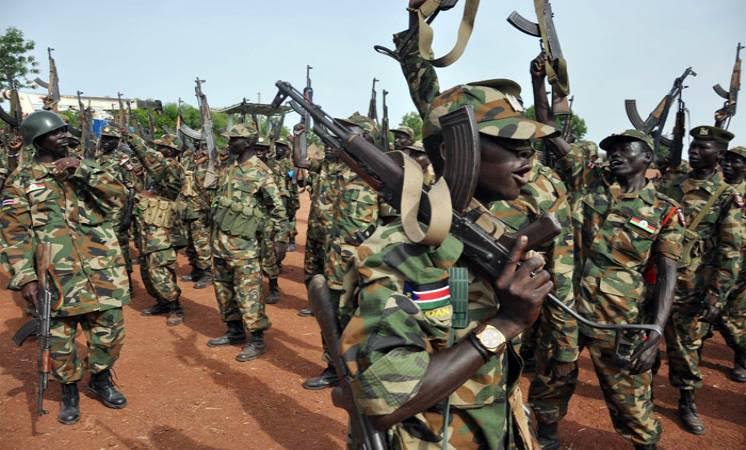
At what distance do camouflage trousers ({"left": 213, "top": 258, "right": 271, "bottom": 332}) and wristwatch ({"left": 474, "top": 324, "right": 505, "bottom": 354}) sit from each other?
4.72 m

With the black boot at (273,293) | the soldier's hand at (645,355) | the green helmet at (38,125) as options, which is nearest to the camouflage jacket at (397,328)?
the soldier's hand at (645,355)

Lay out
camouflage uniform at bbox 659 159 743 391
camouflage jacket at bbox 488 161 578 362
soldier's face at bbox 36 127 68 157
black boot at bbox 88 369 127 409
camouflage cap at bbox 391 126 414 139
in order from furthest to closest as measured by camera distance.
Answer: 1. camouflage cap at bbox 391 126 414 139
2. camouflage uniform at bbox 659 159 743 391
3. black boot at bbox 88 369 127 409
4. soldier's face at bbox 36 127 68 157
5. camouflage jacket at bbox 488 161 578 362

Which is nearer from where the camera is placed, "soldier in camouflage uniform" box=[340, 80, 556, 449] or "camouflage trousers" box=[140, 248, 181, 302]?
"soldier in camouflage uniform" box=[340, 80, 556, 449]

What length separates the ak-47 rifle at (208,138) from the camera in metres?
8.02

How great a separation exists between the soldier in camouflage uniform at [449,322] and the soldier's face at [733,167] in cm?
507

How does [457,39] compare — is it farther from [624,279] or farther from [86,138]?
[86,138]

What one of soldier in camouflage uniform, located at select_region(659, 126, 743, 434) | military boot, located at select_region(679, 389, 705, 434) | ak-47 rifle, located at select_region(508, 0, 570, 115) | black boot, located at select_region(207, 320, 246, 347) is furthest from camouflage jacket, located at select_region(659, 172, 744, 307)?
black boot, located at select_region(207, 320, 246, 347)

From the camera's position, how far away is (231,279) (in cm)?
602

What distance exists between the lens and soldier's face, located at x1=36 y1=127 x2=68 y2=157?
168 inches

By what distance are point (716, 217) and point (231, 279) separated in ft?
17.8

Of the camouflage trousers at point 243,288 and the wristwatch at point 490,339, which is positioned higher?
the wristwatch at point 490,339

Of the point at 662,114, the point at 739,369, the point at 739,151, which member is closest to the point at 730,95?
the point at 662,114

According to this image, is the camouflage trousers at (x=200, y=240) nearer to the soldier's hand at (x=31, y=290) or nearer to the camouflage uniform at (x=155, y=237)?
the camouflage uniform at (x=155, y=237)

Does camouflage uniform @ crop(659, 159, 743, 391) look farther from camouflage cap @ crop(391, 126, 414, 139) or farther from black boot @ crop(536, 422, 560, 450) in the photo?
camouflage cap @ crop(391, 126, 414, 139)
